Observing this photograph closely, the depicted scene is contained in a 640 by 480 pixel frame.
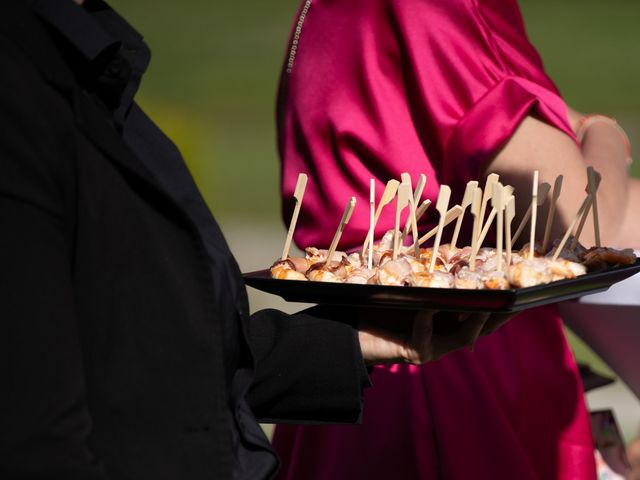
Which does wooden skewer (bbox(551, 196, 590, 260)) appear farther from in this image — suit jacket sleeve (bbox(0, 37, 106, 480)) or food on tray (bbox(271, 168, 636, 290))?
suit jacket sleeve (bbox(0, 37, 106, 480))

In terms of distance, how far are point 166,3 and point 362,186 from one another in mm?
9679

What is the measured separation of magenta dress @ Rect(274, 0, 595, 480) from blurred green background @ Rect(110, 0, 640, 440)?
4.38 meters

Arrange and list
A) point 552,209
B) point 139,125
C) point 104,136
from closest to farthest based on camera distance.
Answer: point 104,136 → point 139,125 → point 552,209

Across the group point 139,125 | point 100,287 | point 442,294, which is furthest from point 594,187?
point 100,287

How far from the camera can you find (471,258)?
1.30 meters

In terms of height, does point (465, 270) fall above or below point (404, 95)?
below

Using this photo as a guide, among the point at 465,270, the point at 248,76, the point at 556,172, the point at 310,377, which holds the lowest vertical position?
the point at 248,76

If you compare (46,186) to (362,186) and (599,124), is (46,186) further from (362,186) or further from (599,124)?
(599,124)

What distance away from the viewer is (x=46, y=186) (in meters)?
0.82

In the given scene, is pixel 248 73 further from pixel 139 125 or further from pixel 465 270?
pixel 139 125

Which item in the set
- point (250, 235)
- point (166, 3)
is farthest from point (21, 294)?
point (166, 3)

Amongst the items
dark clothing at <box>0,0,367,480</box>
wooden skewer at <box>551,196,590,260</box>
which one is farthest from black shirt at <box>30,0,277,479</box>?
wooden skewer at <box>551,196,590,260</box>

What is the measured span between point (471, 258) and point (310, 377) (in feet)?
0.86

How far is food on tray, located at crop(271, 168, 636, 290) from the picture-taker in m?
1.25
